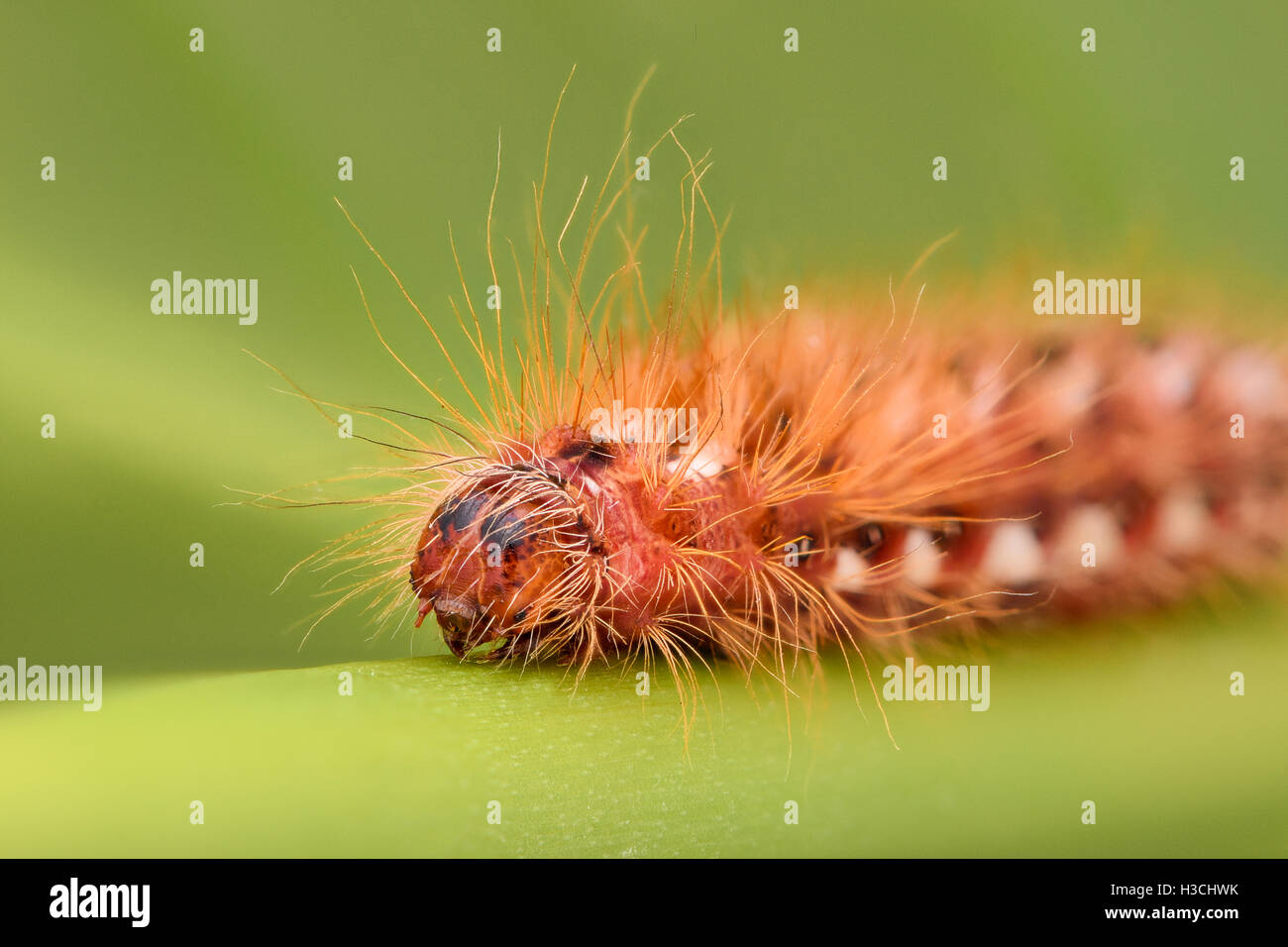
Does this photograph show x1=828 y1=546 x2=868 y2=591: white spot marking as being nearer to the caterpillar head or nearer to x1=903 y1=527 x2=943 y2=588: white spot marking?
x1=903 y1=527 x2=943 y2=588: white spot marking

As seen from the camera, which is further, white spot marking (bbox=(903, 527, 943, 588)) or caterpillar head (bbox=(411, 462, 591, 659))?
white spot marking (bbox=(903, 527, 943, 588))

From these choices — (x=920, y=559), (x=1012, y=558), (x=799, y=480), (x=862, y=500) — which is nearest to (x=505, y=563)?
(x=799, y=480)

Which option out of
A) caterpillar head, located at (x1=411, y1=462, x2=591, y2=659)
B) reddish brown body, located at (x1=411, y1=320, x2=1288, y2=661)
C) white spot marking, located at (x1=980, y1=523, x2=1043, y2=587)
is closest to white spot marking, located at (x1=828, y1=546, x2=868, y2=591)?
reddish brown body, located at (x1=411, y1=320, x2=1288, y2=661)

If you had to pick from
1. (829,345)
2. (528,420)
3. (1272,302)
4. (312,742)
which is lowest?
(312,742)

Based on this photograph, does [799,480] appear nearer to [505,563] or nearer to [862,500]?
[862,500]

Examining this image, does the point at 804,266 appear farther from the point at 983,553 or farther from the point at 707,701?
the point at 707,701

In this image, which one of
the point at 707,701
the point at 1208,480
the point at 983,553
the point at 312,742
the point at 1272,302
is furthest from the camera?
the point at 1272,302

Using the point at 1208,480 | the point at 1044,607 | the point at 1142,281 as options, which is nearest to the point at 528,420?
the point at 1044,607
